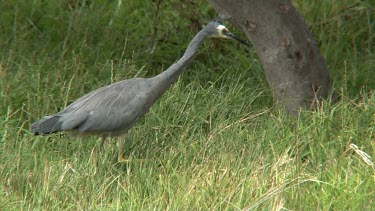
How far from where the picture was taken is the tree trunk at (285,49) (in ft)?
22.7

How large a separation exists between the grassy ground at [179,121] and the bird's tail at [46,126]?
0.53 ft

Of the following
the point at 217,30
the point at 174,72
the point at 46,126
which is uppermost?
the point at 217,30

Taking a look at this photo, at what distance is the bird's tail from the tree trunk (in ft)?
5.40

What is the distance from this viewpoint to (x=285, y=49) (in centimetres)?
693

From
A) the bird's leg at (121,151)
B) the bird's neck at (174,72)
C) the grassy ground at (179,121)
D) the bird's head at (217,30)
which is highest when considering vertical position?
the bird's head at (217,30)

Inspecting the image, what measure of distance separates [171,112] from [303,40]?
1154 mm

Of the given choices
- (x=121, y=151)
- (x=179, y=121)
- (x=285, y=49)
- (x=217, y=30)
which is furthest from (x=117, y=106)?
(x=285, y=49)

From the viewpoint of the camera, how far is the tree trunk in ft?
22.7

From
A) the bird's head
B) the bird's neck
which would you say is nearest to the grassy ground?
the bird's neck

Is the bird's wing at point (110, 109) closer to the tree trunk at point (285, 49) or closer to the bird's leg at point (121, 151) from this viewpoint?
the bird's leg at point (121, 151)

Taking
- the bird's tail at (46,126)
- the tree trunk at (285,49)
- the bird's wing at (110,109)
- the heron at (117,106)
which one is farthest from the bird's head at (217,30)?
the bird's tail at (46,126)

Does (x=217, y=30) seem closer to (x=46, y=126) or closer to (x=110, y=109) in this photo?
(x=110, y=109)

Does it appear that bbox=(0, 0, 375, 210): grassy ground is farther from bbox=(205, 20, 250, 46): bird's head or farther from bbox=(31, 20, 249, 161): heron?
bbox=(205, 20, 250, 46): bird's head

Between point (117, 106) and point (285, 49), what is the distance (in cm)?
138
